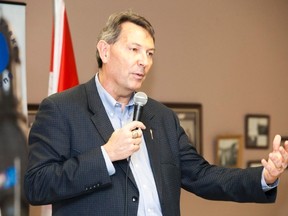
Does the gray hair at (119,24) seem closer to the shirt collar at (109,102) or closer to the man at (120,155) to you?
the man at (120,155)

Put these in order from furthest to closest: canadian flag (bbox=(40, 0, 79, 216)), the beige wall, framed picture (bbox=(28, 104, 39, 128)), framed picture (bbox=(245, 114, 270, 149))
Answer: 1. framed picture (bbox=(245, 114, 270, 149))
2. the beige wall
3. framed picture (bbox=(28, 104, 39, 128))
4. canadian flag (bbox=(40, 0, 79, 216))

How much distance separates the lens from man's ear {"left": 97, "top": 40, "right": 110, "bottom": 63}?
2.07m

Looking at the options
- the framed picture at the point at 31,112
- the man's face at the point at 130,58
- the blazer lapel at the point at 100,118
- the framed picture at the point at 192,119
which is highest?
the man's face at the point at 130,58

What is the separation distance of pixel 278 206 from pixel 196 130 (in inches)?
47.7

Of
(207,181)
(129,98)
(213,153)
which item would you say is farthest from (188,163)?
(213,153)

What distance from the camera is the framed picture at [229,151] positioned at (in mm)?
4052

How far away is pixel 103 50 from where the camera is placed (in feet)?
6.83


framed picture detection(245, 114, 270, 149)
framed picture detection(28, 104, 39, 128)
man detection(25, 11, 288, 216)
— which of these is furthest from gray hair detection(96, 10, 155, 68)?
framed picture detection(245, 114, 270, 149)

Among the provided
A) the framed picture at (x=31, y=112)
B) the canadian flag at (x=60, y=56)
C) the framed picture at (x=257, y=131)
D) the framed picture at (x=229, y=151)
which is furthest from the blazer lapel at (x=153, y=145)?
A: the framed picture at (x=257, y=131)

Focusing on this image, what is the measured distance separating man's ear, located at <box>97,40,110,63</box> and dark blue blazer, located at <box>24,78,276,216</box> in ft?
0.38

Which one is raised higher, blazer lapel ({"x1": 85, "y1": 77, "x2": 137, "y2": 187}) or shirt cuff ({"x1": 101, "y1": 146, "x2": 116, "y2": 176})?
blazer lapel ({"x1": 85, "y1": 77, "x2": 137, "y2": 187})

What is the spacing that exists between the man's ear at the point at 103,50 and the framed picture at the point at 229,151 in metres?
2.13

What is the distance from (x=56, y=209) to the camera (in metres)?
1.91

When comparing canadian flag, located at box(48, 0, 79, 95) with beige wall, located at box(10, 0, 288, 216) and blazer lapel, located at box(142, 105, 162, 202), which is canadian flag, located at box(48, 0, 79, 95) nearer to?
beige wall, located at box(10, 0, 288, 216)
